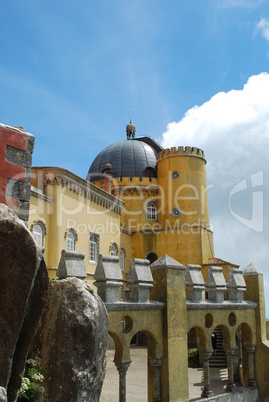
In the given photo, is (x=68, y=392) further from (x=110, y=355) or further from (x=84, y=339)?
(x=110, y=355)

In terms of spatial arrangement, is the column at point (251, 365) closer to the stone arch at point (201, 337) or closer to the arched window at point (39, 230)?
the stone arch at point (201, 337)

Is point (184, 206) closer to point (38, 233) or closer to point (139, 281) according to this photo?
point (38, 233)

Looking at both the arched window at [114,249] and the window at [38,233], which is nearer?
the window at [38,233]

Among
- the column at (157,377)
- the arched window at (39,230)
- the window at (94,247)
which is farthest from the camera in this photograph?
the window at (94,247)

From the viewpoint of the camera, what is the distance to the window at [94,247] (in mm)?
25594

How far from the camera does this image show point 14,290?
12.0 feet

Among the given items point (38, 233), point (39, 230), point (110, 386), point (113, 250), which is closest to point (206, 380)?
point (110, 386)

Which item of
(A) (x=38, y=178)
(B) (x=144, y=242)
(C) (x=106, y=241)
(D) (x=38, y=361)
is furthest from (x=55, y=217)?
(D) (x=38, y=361)

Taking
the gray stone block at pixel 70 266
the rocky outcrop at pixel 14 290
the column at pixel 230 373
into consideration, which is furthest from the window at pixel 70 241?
the rocky outcrop at pixel 14 290

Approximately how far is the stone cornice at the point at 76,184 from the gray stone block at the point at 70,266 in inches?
628

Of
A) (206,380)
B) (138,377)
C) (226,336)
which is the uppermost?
(226,336)

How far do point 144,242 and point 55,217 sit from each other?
456 inches

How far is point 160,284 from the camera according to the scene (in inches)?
383

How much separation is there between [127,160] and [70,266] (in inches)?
1227
